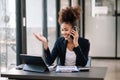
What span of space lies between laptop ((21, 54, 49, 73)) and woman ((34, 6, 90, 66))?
0.43m

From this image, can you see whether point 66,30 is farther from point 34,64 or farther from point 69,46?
point 34,64

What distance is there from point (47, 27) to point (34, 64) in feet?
8.05

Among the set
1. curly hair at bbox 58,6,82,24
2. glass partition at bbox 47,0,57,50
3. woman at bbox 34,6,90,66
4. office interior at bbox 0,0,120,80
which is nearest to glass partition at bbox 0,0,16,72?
office interior at bbox 0,0,120,80

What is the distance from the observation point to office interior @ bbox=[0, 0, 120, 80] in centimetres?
333

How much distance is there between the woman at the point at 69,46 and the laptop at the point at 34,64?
1.40 ft

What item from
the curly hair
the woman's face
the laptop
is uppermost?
the curly hair

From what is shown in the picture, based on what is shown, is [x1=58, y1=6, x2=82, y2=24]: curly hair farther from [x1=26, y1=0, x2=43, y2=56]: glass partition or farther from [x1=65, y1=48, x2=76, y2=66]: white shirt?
[x1=26, y1=0, x2=43, y2=56]: glass partition

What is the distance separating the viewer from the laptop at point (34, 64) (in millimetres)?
2599

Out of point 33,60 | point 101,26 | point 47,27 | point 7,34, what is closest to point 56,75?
point 33,60

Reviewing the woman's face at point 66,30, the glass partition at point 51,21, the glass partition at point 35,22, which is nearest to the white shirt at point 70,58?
the woman's face at point 66,30

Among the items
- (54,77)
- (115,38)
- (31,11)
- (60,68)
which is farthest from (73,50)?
(115,38)

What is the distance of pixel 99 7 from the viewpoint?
9766 mm

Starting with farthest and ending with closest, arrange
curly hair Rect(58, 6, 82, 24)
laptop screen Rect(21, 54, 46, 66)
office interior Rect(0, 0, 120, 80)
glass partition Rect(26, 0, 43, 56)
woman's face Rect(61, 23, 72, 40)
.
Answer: glass partition Rect(26, 0, 43, 56)
office interior Rect(0, 0, 120, 80)
curly hair Rect(58, 6, 82, 24)
woman's face Rect(61, 23, 72, 40)
laptop screen Rect(21, 54, 46, 66)

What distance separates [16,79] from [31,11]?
1.91 metres
